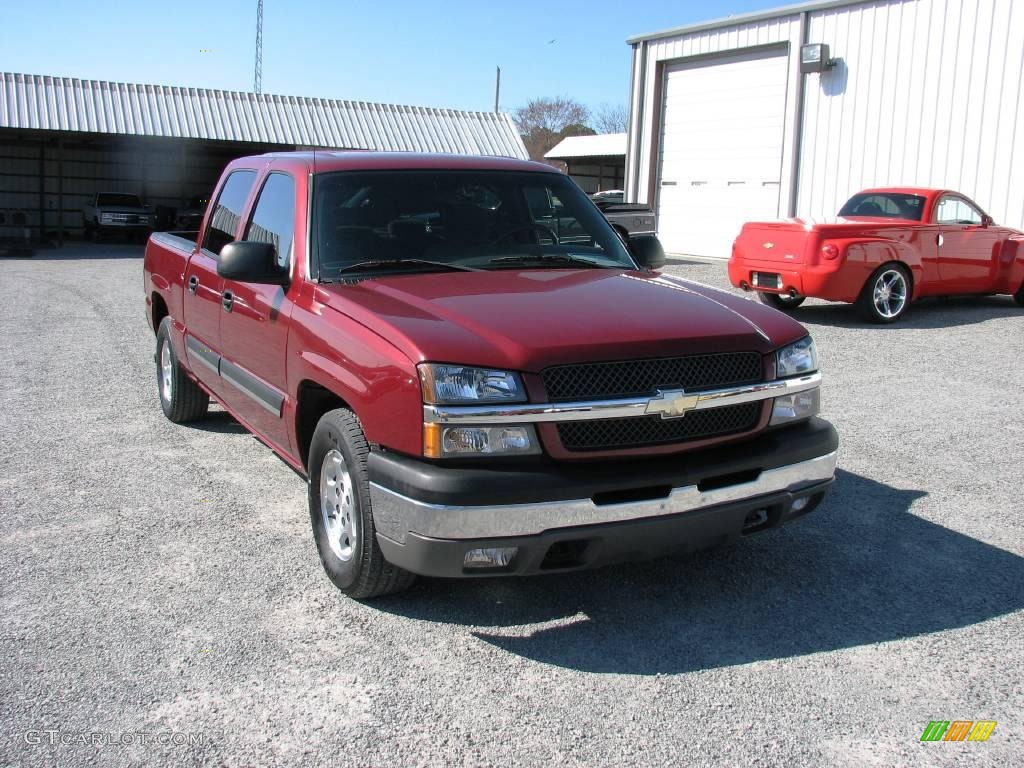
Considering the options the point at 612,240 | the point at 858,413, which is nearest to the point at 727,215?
the point at 858,413

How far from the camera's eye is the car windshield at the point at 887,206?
1212 centimetres

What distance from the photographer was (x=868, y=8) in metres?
17.8

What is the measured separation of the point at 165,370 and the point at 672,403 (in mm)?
4629

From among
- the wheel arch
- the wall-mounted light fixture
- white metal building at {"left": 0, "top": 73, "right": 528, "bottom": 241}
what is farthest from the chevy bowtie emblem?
white metal building at {"left": 0, "top": 73, "right": 528, "bottom": 241}

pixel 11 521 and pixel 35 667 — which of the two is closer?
pixel 35 667

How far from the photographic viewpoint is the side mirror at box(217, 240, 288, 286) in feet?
13.8

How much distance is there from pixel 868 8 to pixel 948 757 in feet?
58.5

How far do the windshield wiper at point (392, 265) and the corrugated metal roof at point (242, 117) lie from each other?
23.1 meters

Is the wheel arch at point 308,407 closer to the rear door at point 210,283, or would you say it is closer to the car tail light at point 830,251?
the rear door at point 210,283

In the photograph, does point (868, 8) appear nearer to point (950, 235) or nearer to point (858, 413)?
point (950, 235)

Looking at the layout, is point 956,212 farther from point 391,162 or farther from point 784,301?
point 391,162

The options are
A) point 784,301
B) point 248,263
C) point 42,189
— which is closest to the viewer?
point 248,263

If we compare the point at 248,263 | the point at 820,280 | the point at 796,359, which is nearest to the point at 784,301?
the point at 820,280

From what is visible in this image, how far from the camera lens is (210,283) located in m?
5.52
